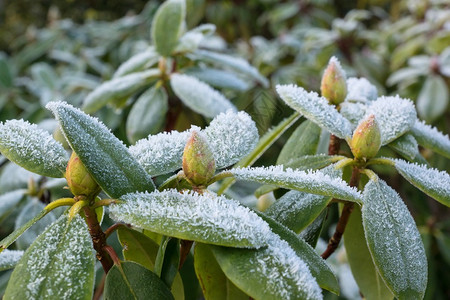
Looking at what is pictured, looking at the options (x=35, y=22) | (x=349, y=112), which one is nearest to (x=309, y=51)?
(x=349, y=112)

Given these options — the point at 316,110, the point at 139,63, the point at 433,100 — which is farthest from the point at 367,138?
the point at 433,100

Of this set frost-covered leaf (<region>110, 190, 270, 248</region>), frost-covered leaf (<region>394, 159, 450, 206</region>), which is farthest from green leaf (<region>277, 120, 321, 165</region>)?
frost-covered leaf (<region>110, 190, 270, 248</region>)

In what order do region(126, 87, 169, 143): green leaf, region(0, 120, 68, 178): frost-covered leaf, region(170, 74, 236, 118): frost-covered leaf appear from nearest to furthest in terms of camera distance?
region(0, 120, 68, 178): frost-covered leaf
region(170, 74, 236, 118): frost-covered leaf
region(126, 87, 169, 143): green leaf

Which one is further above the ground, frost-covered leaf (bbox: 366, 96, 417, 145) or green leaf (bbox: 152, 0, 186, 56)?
green leaf (bbox: 152, 0, 186, 56)

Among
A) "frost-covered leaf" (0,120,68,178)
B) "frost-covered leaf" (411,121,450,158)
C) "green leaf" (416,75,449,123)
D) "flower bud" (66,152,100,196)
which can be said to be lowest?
"green leaf" (416,75,449,123)

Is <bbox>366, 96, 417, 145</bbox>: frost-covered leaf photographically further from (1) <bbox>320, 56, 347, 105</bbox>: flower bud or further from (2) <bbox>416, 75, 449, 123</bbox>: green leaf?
(2) <bbox>416, 75, 449, 123</bbox>: green leaf

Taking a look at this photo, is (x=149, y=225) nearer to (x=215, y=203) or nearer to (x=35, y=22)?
(x=215, y=203)

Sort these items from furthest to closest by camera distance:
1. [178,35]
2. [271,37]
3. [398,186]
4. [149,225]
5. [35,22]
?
[35,22]
[271,37]
[398,186]
[178,35]
[149,225]
